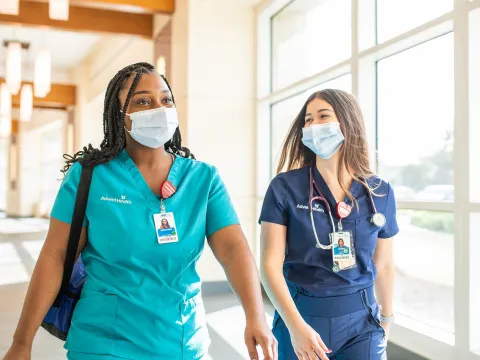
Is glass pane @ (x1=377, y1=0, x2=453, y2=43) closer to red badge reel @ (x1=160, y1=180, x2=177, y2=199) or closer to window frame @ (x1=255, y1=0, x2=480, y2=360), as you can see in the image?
window frame @ (x1=255, y1=0, x2=480, y2=360)

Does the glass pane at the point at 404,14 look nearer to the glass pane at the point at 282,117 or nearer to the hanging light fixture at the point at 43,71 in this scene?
the glass pane at the point at 282,117

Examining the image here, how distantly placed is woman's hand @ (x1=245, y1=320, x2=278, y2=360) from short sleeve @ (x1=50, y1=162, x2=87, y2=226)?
458mm

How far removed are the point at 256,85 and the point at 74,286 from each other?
420 centimetres

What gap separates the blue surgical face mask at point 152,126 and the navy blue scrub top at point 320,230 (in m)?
0.47

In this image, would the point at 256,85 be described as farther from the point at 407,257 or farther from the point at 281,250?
the point at 281,250

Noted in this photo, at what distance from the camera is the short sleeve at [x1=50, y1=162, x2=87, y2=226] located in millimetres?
1245

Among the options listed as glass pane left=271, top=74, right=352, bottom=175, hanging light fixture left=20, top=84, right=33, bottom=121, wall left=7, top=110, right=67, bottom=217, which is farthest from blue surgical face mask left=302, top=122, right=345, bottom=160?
hanging light fixture left=20, top=84, right=33, bottom=121

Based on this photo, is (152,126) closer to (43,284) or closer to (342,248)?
(43,284)

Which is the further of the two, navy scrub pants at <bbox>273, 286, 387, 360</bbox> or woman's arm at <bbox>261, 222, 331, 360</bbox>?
navy scrub pants at <bbox>273, 286, 387, 360</bbox>

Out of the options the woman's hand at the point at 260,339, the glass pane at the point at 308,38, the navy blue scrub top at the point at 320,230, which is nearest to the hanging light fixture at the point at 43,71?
the glass pane at the point at 308,38

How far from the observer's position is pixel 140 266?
1.21m

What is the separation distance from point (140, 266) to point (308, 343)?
0.55m

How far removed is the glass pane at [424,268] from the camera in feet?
9.69

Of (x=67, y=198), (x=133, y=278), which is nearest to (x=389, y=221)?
(x=133, y=278)
